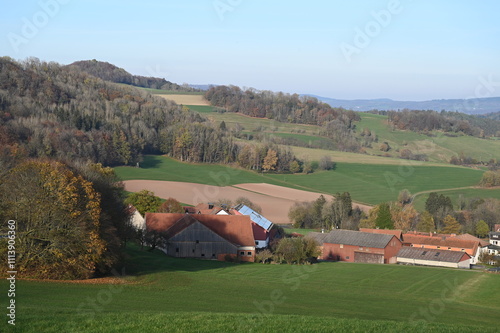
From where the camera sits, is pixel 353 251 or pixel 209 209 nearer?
pixel 353 251

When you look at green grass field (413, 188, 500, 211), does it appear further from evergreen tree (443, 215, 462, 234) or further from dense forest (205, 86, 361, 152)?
dense forest (205, 86, 361, 152)

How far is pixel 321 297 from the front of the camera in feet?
90.2

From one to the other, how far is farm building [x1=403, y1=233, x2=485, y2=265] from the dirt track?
13.5 metres

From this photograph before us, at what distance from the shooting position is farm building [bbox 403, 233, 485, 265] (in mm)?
59297

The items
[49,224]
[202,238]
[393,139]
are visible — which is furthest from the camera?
[393,139]

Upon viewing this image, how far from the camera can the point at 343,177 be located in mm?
92875

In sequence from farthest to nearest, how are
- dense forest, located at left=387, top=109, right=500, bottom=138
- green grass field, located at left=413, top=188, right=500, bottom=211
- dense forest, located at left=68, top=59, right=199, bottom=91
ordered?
dense forest, located at left=68, top=59, right=199, bottom=91, dense forest, located at left=387, top=109, right=500, bottom=138, green grass field, located at left=413, top=188, right=500, bottom=211

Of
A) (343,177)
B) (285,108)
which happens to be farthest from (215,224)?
(285,108)

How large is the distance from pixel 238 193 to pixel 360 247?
79.5ft

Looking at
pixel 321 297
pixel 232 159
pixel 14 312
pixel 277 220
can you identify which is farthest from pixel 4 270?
pixel 232 159

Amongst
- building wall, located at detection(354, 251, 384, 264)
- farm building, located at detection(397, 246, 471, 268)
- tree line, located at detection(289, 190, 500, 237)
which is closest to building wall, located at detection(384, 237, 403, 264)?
building wall, located at detection(354, 251, 384, 264)

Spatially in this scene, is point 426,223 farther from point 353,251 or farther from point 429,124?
point 429,124

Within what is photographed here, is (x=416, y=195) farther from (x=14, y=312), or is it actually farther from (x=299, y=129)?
(x=14, y=312)

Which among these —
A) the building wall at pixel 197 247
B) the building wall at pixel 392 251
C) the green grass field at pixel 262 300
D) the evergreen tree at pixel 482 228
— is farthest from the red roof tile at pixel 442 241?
the building wall at pixel 197 247
